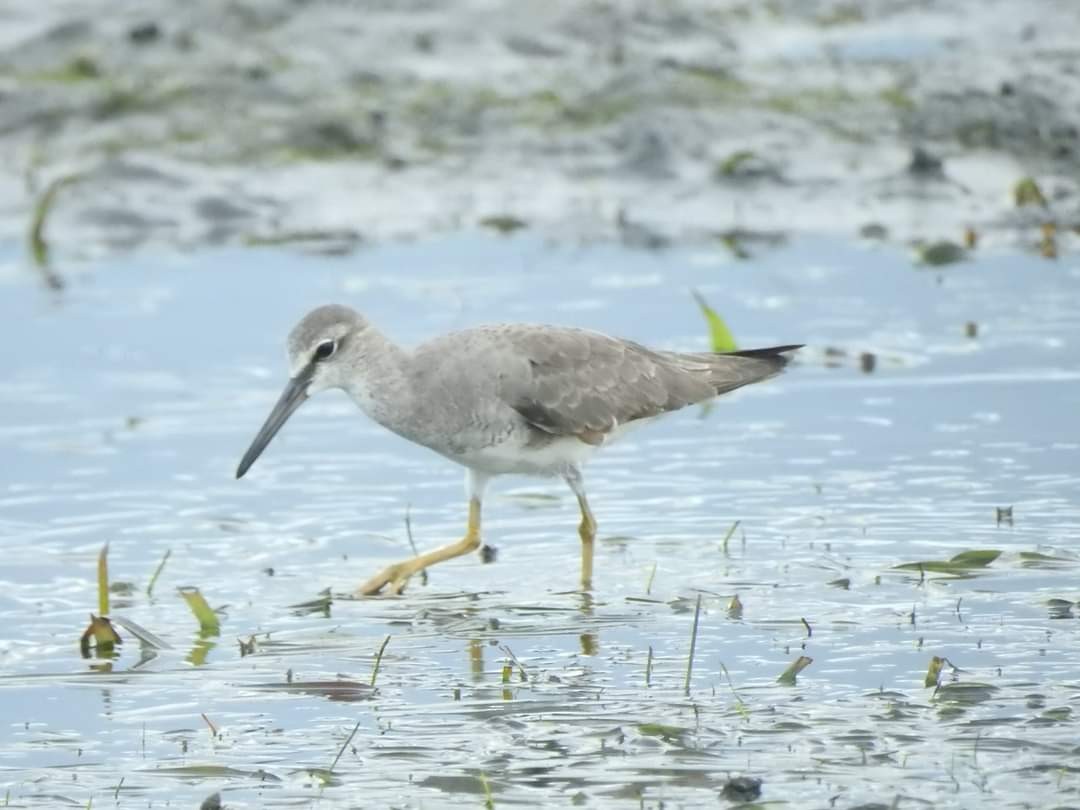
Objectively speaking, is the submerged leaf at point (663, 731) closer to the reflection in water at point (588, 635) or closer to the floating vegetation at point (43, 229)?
the reflection in water at point (588, 635)

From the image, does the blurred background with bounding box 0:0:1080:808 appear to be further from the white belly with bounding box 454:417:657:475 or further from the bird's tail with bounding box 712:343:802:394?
the bird's tail with bounding box 712:343:802:394

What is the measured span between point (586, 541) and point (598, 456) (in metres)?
1.70

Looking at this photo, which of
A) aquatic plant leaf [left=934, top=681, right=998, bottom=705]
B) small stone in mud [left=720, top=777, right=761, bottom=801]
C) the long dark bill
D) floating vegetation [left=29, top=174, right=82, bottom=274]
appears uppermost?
floating vegetation [left=29, top=174, right=82, bottom=274]

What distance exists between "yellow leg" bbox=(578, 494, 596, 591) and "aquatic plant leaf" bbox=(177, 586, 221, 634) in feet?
5.38

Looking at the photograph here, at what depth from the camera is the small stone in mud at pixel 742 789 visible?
6.36 metres

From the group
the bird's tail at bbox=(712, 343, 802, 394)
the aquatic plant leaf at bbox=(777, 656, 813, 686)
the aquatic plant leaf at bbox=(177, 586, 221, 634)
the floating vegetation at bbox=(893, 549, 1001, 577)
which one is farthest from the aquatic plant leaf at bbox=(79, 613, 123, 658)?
the bird's tail at bbox=(712, 343, 802, 394)

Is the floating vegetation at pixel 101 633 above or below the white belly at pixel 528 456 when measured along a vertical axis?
below

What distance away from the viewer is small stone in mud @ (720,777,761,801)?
6.36 metres

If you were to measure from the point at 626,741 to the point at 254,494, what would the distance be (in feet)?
14.3

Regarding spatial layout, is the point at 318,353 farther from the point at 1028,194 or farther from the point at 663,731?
the point at 1028,194

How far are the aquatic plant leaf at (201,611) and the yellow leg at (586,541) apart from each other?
5.38 ft

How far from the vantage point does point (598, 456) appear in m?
11.2

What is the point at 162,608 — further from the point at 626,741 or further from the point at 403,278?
the point at 403,278

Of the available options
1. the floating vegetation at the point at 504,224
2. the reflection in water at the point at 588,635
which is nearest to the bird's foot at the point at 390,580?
the reflection in water at the point at 588,635
